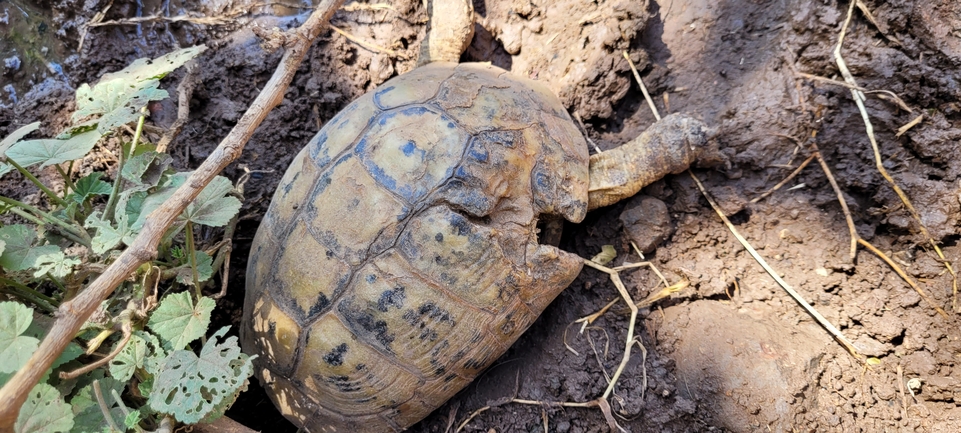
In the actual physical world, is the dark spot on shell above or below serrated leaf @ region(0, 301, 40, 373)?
below

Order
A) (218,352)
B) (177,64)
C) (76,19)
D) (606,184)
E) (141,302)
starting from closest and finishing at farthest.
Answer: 1. (218,352)
2. (141,302)
3. (177,64)
4. (606,184)
5. (76,19)

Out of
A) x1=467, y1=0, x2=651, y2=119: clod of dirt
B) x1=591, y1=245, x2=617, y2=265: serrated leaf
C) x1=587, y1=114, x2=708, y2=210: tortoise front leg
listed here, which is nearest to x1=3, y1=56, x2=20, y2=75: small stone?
x1=467, y1=0, x2=651, y2=119: clod of dirt

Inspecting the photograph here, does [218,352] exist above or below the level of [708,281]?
above

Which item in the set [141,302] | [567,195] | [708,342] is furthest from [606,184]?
[141,302]

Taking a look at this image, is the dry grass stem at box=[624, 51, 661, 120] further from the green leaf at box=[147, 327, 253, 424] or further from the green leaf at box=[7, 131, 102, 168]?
the green leaf at box=[7, 131, 102, 168]

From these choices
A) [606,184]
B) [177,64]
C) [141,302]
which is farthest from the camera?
[606,184]

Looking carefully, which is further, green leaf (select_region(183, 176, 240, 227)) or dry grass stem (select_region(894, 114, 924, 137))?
dry grass stem (select_region(894, 114, 924, 137))

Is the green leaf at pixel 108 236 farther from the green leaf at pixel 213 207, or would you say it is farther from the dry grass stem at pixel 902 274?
the dry grass stem at pixel 902 274

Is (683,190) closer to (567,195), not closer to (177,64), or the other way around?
(567,195)
